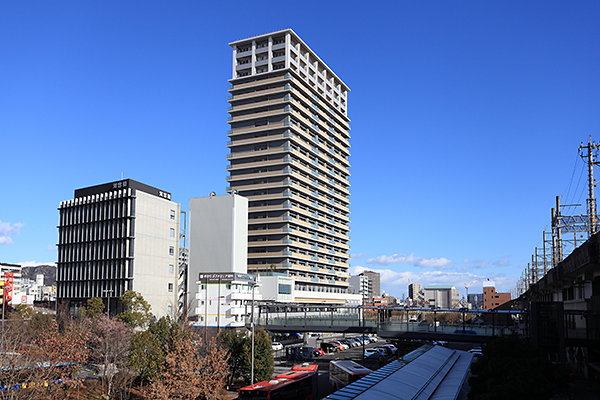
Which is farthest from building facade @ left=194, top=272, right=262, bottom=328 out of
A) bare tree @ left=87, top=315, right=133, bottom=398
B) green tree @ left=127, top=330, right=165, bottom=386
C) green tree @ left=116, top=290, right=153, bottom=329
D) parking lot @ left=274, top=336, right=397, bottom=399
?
green tree @ left=127, top=330, right=165, bottom=386

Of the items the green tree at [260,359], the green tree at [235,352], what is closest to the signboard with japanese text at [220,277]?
the green tree at [235,352]

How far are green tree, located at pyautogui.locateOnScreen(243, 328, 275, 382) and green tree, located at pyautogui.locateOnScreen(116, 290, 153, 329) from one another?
93.6ft

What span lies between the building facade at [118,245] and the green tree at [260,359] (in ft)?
159

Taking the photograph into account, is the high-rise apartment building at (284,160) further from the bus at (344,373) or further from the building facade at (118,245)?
the bus at (344,373)

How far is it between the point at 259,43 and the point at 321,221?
55.0 metres

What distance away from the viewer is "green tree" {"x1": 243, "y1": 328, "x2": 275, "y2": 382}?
167 ft

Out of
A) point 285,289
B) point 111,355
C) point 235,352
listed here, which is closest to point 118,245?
point 285,289

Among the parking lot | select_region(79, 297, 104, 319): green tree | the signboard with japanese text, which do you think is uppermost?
the signboard with japanese text

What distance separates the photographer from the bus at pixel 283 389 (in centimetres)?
3616

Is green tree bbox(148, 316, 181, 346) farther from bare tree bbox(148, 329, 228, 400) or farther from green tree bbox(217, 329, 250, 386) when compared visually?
bare tree bbox(148, 329, 228, 400)

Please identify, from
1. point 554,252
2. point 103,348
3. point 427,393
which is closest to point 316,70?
point 554,252

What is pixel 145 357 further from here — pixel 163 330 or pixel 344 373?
pixel 344 373

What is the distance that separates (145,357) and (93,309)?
43.9 m

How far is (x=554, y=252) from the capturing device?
301ft
